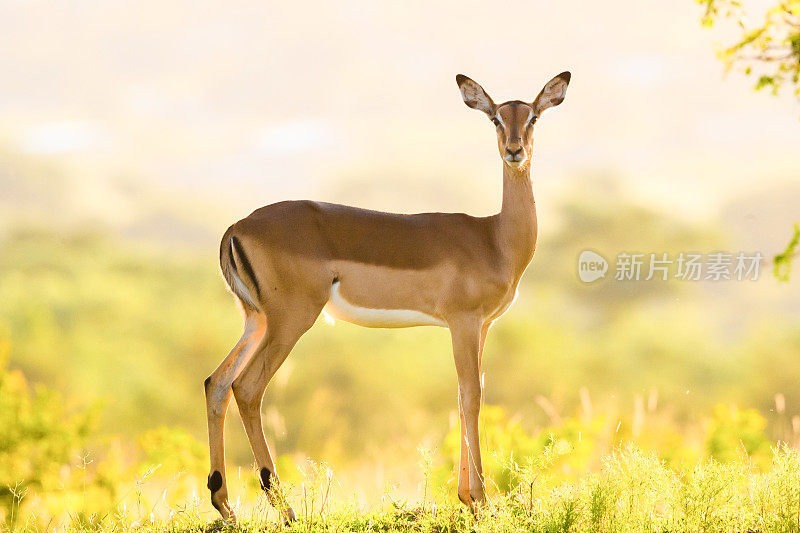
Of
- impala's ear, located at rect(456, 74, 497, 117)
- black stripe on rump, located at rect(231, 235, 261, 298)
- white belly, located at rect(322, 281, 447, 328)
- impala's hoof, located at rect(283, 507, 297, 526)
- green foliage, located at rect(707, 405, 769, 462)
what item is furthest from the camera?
green foliage, located at rect(707, 405, 769, 462)

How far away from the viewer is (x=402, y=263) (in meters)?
6.77

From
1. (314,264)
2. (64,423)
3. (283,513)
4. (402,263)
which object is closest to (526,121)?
(402,263)

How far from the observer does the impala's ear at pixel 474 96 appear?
22.8 ft

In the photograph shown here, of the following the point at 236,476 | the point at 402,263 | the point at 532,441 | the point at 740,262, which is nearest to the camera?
the point at 402,263

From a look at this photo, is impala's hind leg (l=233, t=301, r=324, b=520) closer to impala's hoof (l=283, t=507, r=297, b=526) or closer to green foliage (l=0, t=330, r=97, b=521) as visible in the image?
impala's hoof (l=283, t=507, r=297, b=526)

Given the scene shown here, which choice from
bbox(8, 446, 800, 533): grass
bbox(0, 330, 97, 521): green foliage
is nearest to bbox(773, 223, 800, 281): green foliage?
bbox(8, 446, 800, 533): grass

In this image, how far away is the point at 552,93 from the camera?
708cm

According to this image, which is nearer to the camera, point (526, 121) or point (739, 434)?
point (526, 121)

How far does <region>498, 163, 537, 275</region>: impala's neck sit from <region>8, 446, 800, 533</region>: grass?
5.33 feet

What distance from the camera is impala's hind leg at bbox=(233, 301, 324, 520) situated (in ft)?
21.1

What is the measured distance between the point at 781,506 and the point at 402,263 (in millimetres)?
3176

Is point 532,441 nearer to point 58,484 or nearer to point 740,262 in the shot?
point 740,262

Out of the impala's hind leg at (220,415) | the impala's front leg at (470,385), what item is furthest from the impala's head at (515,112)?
the impala's hind leg at (220,415)

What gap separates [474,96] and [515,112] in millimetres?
405
